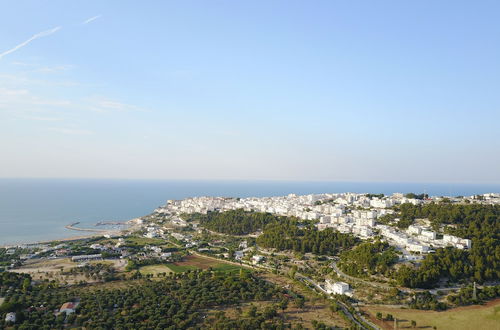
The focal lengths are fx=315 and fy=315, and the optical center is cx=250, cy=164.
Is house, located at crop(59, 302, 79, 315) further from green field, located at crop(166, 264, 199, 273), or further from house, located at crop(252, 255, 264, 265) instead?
house, located at crop(252, 255, 264, 265)

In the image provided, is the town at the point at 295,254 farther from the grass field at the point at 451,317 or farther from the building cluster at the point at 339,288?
the grass field at the point at 451,317

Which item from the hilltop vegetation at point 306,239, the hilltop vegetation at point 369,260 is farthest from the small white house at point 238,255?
the hilltop vegetation at point 369,260

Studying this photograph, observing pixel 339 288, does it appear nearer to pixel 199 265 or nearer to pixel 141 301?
pixel 141 301

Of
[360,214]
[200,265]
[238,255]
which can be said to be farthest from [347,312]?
[360,214]

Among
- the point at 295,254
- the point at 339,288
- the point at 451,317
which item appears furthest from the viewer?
the point at 295,254

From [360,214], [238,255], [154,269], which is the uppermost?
[360,214]
